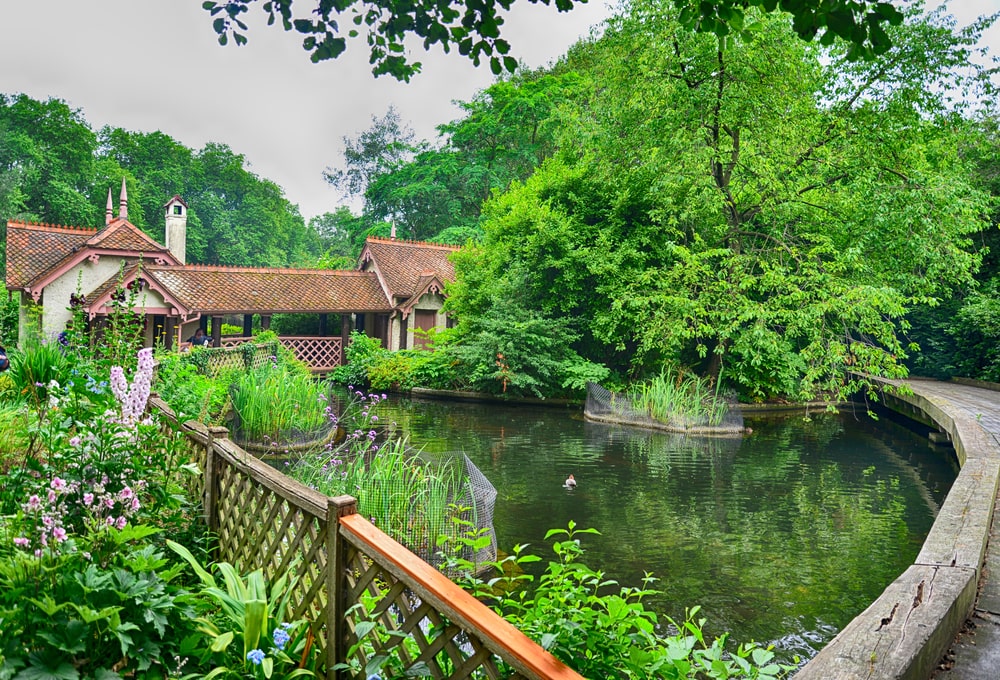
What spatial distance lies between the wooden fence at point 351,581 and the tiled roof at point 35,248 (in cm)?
2075

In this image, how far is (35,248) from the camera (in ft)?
69.9

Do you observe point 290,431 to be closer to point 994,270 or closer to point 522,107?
point 994,270

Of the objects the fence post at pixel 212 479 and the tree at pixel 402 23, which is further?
the fence post at pixel 212 479

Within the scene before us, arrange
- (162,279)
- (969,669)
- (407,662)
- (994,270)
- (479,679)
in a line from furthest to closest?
(162,279), (994,270), (969,669), (479,679), (407,662)

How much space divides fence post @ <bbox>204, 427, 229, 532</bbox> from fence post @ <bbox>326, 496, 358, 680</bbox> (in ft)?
6.18

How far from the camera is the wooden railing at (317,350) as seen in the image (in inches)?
989

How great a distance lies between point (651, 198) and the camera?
1817cm

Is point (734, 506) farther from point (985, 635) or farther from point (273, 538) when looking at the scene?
point (273, 538)

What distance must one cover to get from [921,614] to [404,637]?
2.48 metres

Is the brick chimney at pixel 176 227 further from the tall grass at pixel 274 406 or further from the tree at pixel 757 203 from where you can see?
the tall grass at pixel 274 406

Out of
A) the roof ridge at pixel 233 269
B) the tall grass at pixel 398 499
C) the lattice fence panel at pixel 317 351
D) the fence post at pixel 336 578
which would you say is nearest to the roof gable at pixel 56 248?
the roof ridge at pixel 233 269

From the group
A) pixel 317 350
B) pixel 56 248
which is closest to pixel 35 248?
pixel 56 248

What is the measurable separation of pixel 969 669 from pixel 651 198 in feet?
53.4

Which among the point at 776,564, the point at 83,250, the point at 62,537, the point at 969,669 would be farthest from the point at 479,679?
the point at 83,250
